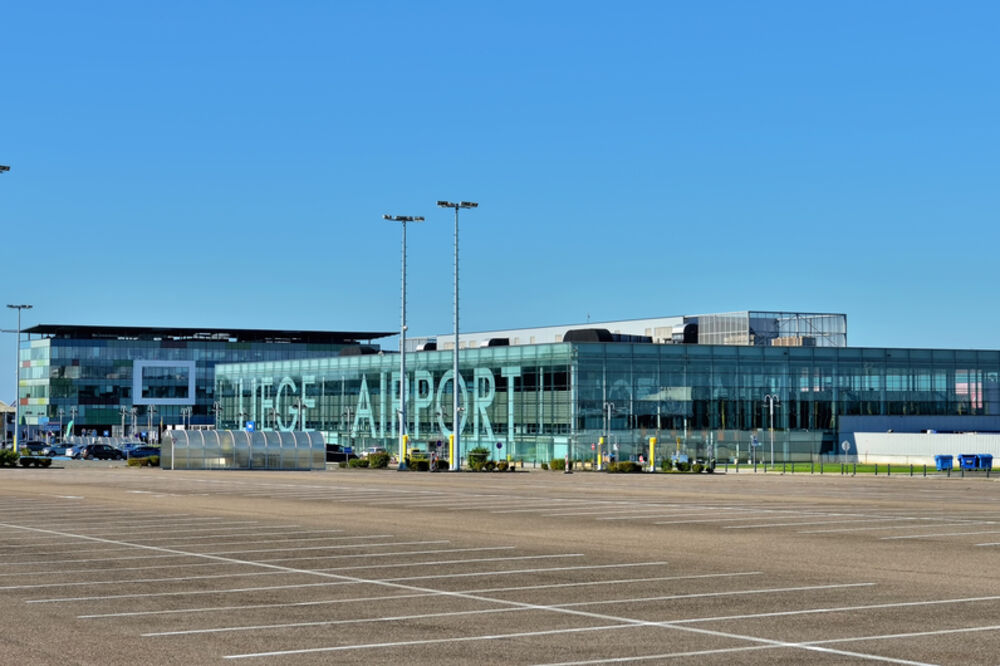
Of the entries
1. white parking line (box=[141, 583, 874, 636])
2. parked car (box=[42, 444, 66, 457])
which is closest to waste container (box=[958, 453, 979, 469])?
white parking line (box=[141, 583, 874, 636])

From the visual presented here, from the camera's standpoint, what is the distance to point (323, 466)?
277ft

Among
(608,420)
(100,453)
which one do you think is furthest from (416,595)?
(100,453)

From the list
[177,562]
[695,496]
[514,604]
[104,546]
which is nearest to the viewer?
[514,604]

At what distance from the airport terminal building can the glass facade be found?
97mm

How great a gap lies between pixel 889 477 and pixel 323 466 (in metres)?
33.1

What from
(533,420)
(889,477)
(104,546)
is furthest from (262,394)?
(104,546)

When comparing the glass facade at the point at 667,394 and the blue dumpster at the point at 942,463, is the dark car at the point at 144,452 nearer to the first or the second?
the glass facade at the point at 667,394

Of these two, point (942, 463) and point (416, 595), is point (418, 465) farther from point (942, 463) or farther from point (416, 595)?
point (416, 595)

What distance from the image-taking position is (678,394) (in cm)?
10538

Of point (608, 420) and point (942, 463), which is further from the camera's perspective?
point (608, 420)

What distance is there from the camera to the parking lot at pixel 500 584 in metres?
13.5

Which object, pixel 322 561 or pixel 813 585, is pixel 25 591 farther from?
pixel 813 585

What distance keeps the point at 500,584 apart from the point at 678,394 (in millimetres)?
87440

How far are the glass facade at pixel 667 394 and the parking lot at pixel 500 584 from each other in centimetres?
6411
